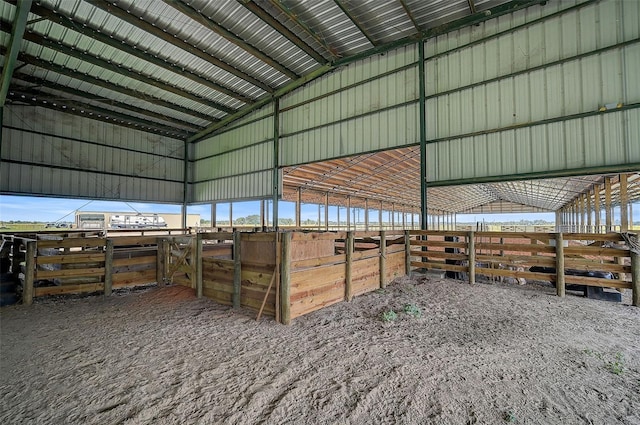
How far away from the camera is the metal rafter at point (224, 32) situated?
846 centimetres

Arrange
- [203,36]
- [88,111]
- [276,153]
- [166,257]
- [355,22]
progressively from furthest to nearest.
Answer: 1. [88,111]
2. [276,153]
3. [203,36]
4. [355,22]
5. [166,257]

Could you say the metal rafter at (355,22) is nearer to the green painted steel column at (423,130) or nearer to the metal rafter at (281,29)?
the green painted steel column at (423,130)

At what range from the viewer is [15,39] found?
8492 mm

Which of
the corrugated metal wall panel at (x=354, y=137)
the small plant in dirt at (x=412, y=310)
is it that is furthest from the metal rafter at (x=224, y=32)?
the small plant in dirt at (x=412, y=310)

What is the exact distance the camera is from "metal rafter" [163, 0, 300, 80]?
846 cm

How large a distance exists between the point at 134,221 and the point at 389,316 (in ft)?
84.1

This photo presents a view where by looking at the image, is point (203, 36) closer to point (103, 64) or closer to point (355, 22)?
point (103, 64)

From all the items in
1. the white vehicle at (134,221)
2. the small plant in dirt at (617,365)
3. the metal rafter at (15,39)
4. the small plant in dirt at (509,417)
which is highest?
the metal rafter at (15,39)

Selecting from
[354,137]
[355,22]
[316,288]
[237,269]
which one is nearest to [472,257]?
[316,288]

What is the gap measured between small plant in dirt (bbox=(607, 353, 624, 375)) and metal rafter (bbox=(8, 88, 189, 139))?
1901cm

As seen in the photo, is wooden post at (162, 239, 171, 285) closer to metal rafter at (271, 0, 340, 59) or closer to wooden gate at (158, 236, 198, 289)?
wooden gate at (158, 236, 198, 289)

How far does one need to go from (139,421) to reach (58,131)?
17.2 m

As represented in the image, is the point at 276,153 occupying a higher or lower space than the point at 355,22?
lower

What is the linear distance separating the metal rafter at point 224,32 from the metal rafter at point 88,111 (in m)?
8.73
